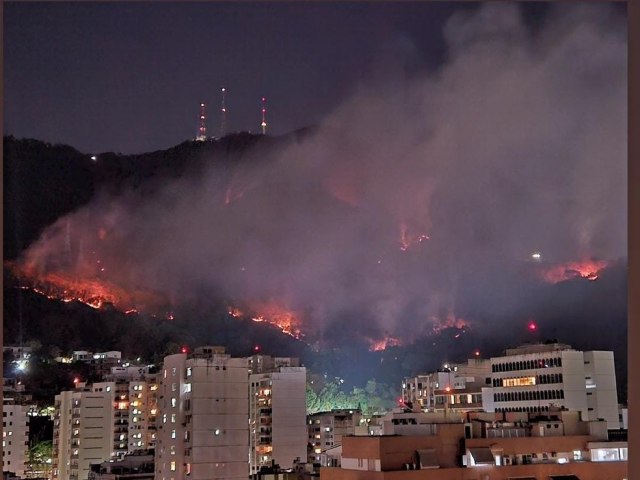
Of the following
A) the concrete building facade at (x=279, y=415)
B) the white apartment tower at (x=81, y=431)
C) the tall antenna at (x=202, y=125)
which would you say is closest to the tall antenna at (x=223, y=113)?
the tall antenna at (x=202, y=125)

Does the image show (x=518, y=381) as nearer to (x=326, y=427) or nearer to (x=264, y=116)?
(x=326, y=427)

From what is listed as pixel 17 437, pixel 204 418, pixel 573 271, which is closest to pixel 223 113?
pixel 204 418

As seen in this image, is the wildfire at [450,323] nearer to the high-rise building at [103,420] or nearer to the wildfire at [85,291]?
the wildfire at [85,291]

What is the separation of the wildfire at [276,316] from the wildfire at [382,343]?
1216 mm

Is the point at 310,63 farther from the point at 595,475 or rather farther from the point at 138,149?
the point at 595,475

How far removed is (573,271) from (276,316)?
5.17 meters

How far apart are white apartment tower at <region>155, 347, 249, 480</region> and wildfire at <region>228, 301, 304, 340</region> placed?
2426 mm

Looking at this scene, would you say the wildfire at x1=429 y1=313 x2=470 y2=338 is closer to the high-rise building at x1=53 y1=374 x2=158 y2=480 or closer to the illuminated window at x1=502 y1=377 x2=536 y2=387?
the illuminated window at x1=502 y1=377 x2=536 y2=387

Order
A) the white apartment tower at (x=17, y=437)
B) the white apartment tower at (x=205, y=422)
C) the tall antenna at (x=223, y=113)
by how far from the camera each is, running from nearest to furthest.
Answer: the tall antenna at (x=223, y=113) → the white apartment tower at (x=205, y=422) → the white apartment tower at (x=17, y=437)

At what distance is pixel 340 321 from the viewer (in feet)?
39.2

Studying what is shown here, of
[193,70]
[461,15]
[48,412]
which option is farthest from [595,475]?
[48,412]

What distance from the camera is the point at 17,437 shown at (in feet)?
34.4

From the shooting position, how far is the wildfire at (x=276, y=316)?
38.8ft

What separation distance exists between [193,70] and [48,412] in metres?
7.10
